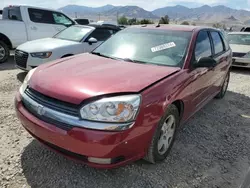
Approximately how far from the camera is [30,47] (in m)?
5.96

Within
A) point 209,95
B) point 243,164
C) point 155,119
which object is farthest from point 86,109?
point 209,95

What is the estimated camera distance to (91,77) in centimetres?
266

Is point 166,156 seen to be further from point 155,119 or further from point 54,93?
point 54,93

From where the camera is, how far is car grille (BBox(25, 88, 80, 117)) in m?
2.27

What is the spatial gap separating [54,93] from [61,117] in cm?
26

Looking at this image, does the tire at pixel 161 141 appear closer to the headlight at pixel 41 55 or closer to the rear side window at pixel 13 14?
the headlight at pixel 41 55

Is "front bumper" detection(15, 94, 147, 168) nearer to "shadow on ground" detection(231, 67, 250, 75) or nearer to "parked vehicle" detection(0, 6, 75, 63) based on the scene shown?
"parked vehicle" detection(0, 6, 75, 63)

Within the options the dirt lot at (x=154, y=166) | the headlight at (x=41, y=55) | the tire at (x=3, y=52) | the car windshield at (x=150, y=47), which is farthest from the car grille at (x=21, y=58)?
the car windshield at (x=150, y=47)

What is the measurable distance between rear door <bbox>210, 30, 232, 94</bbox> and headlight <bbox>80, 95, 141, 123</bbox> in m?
2.44

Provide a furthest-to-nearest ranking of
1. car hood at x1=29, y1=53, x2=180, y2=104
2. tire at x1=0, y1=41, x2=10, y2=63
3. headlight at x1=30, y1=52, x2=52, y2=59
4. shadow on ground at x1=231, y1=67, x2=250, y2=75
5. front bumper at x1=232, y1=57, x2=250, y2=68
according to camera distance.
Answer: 1. shadow on ground at x1=231, y1=67, x2=250, y2=75
2. front bumper at x1=232, y1=57, x2=250, y2=68
3. tire at x1=0, y1=41, x2=10, y2=63
4. headlight at x1=30, y1=52, x2=52, y2=59
5. car hood at x1=29, y1=53, x2=180, y2=104

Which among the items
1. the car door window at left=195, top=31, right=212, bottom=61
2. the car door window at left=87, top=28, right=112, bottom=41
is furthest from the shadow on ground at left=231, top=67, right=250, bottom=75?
the car door window at left=195, top=31, right=212, bottom=61

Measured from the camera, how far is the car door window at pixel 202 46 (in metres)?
3.56

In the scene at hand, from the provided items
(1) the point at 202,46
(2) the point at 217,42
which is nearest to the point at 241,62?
(2) the point at 217,42

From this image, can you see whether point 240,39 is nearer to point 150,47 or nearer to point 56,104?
point 150,47
